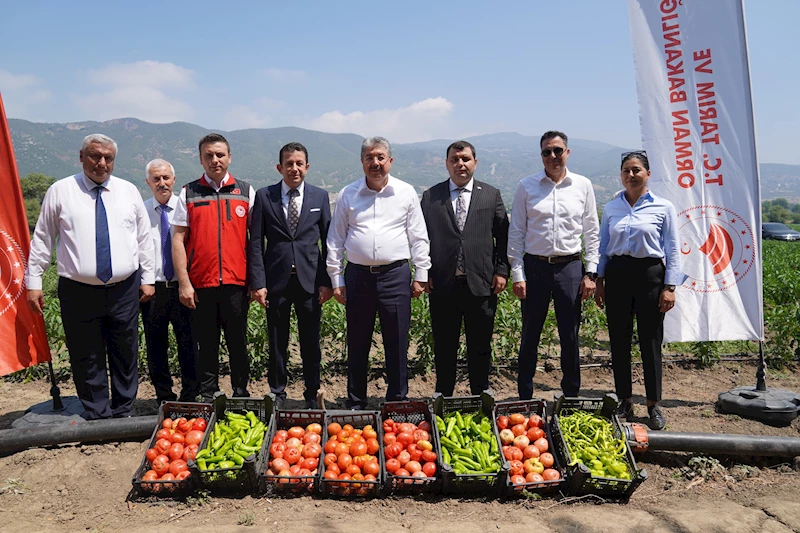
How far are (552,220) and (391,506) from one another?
2703mm

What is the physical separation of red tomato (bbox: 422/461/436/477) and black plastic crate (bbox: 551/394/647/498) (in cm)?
95

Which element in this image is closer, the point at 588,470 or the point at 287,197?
the point at 588,470

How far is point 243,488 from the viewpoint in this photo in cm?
357

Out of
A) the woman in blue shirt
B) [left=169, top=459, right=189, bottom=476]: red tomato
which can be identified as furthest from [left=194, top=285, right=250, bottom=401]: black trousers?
the woman in blue shirt

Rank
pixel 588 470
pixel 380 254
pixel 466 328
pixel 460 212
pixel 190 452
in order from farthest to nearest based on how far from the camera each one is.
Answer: pixel 466 328 < pixel 460 212 < pixel 380 254 < pixel 190 452 < pixel 588 470

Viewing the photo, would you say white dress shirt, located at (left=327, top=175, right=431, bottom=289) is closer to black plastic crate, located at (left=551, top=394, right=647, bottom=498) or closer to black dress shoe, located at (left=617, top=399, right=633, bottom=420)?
black plastic crate, located at (left=551, top=394, right=647, bottom=498)

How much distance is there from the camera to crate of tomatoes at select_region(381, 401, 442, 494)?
354 centimetres

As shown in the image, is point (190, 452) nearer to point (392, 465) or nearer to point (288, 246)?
point (392, 465)

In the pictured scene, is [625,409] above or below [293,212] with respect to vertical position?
below

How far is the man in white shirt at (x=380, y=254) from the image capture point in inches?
173

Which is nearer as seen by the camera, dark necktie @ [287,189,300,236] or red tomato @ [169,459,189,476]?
red tomato @ [169,459,189,476]

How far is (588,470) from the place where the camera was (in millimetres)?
3430

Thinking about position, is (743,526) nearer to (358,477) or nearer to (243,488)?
(358,477)

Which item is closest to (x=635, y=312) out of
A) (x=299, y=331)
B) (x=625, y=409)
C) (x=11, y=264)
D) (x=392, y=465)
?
(x=625, y=409)
